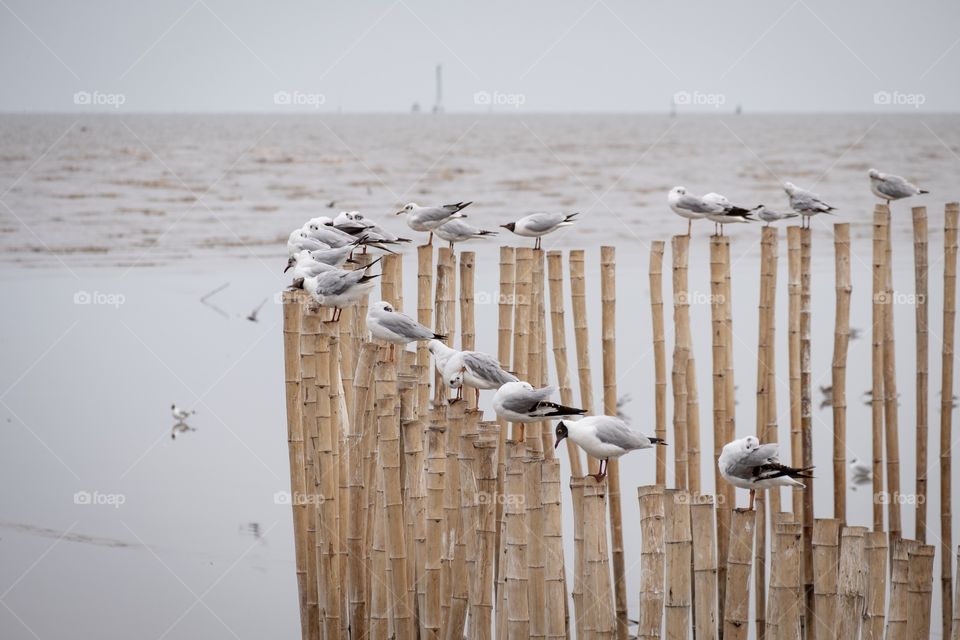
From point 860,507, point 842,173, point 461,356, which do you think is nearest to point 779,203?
point 842,173

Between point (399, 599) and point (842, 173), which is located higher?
point (842, 173)

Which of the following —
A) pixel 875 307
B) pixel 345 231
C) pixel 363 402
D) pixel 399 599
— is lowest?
pixel 399 599

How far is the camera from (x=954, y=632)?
18.2 ft

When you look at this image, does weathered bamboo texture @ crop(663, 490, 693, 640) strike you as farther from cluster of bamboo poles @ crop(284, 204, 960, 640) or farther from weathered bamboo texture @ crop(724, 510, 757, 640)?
weathered bamboo texture @ crop(724, 510, 757, 640)

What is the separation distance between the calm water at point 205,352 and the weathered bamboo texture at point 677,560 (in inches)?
96.7

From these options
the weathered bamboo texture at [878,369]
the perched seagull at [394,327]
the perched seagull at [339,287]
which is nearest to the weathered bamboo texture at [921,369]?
the weathered bamboo texture at [878,369]

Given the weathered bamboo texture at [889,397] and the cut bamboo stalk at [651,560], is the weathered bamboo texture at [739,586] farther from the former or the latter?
the weathered bamboo texture at [889,397]

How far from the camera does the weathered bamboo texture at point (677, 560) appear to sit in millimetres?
5727

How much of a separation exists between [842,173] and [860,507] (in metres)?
28.9

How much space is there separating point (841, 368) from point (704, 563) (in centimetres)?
338

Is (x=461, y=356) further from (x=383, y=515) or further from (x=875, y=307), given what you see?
(x=875, y=307)

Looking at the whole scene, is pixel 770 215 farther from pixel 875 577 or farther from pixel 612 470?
pixel 875 577

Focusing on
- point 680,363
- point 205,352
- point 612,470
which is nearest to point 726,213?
point 680,363

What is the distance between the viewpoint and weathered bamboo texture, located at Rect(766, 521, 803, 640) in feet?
18.4
